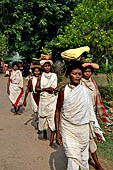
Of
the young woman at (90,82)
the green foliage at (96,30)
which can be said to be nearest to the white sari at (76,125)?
the young woman at (90,82)

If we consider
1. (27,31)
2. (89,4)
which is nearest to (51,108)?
(89,4)

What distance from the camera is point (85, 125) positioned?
3363 mm

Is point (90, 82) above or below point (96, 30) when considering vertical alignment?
below

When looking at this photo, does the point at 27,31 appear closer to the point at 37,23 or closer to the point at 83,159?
the point at 37,23

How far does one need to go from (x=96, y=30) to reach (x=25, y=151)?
7.21 metres

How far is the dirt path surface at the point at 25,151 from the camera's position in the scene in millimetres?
4531

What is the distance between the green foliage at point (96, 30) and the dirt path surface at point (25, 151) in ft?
15.8

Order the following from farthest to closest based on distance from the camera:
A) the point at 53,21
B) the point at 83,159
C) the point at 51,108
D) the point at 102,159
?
the point at 53,21 < the point at 51,108 < the point at 102,159 < the point at 83,159

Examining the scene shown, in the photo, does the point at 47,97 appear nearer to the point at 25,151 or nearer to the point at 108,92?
the point at 25,151

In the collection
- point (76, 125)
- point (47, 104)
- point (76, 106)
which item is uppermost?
point (76, 106)

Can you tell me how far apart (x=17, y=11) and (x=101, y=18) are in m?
10.1

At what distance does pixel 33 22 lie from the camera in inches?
786

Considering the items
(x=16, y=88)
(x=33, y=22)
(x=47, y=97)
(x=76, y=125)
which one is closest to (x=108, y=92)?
(x=16, y=88)

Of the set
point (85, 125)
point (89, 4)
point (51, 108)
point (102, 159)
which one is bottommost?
point (102, 159)
